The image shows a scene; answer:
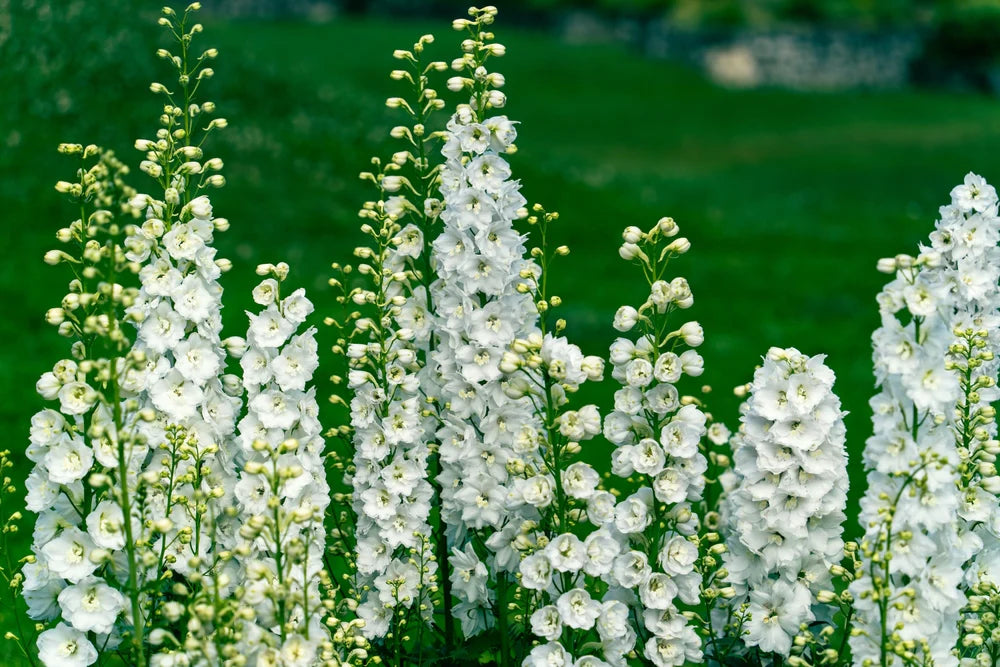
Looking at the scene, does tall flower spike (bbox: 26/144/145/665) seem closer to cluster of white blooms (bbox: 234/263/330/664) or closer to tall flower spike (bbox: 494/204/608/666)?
cluster of white blooms (bbox: 234/263/330/664)

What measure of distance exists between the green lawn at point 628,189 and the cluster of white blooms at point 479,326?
8.37 ft

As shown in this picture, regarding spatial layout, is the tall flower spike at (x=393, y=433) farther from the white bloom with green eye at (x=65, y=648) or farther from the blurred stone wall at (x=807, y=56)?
the blurred stone wall at (x=807, y=56)

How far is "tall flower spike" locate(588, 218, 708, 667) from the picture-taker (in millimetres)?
4371

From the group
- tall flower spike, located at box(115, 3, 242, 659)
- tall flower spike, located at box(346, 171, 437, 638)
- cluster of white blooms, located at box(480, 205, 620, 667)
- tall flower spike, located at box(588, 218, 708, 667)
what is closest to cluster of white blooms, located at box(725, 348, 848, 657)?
tall flower spike, located at box(588, 218, 708, 667)

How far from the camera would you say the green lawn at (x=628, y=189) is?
1247 centimetres

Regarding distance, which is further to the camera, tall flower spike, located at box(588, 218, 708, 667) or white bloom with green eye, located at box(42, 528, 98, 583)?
tall flower spike, located at box(588, 218, 708, 667)

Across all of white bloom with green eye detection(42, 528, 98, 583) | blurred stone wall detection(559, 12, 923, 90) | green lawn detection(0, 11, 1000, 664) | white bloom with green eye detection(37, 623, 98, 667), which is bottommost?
white bloom with green eye detection(37, 623, 98, 667)

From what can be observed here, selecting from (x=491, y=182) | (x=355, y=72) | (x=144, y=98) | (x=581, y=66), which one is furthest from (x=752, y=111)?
(x=491, y=182)

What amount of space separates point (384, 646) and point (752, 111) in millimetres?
26299

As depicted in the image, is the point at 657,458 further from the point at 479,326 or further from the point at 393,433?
the point at 393,433

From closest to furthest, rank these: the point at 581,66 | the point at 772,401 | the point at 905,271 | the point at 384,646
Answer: the point at 905,271
the point at 772,401
the point at 384,646
the point at 581,66

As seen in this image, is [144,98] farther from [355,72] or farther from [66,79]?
[355,72]

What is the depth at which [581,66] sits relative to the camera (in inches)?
1281

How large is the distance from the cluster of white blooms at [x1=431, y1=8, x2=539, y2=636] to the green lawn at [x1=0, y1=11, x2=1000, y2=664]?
2551 millimetres
